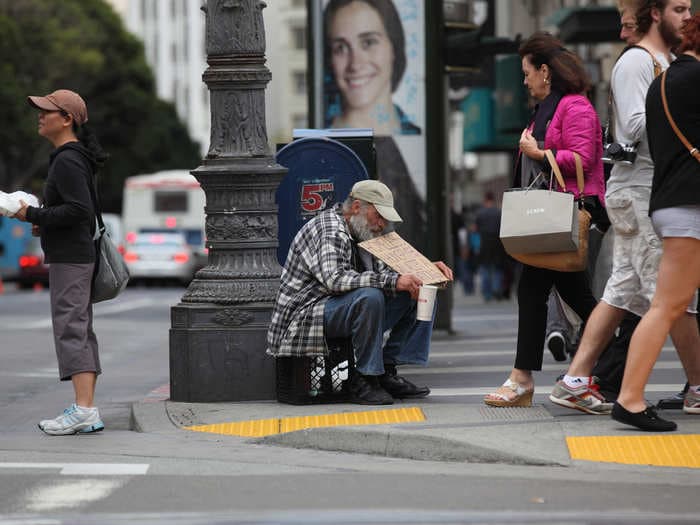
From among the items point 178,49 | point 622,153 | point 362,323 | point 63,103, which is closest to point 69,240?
point 63,103

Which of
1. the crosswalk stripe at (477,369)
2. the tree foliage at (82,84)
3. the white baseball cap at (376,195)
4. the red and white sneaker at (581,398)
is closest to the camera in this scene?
the red and white sneaker at (581,398)

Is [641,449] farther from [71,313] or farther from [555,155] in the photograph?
[71,313]

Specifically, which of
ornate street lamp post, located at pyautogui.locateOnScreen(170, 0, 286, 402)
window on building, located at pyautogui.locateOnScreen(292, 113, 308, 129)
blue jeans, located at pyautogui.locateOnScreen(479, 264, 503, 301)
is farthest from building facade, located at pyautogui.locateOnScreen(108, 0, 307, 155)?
ornate street lamp post, located at pyautogui.locateOnScreen(170, 0, 286, 402)

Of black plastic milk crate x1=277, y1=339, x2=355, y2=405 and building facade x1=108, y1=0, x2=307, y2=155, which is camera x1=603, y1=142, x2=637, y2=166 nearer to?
black plastic milk crate x1=277, y1=339, x2=355, y2=405

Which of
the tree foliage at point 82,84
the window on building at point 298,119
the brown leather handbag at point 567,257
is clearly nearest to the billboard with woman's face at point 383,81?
the brown leather handbag at point 567,257

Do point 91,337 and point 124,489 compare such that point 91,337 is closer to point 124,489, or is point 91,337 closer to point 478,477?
point 124,489

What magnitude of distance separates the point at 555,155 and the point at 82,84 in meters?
58.1

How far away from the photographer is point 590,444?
22.1 ft

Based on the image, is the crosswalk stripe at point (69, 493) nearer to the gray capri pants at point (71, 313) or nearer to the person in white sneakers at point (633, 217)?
the gray capri pants at point (71, 313)

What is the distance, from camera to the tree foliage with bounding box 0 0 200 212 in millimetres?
56812

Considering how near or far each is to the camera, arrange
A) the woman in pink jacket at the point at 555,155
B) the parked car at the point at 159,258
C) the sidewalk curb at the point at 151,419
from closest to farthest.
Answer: the woman in pink jacket at the point at 555,155 → the sidewalk curb at the point at 151,419 → the parked car at the point at 159,258

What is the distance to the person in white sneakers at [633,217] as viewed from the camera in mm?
Answer: 7316

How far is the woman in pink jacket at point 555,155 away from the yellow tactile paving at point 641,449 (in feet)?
3.21

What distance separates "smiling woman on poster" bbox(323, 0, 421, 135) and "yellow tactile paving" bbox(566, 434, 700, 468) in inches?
290
